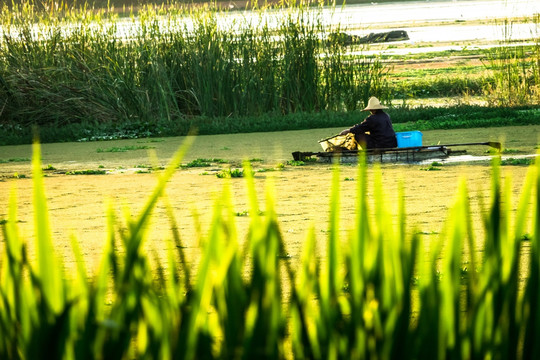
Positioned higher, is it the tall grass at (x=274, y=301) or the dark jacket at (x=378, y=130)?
the tall grass at (x=274, y=301)

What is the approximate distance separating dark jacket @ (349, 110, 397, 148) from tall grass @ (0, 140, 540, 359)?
1001 centimetres

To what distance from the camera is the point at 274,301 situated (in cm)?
164

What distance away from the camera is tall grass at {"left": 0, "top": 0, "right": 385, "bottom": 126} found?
1750 cm

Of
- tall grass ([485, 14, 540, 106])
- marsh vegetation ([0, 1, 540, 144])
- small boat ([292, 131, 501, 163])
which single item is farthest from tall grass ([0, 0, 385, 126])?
small boat ([292, 131, 501, 163])

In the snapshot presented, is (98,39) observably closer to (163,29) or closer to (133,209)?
(163,29)

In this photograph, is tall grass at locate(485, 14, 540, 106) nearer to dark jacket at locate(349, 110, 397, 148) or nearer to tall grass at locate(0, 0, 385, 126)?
tall grass at locate(0, 0, 385, 126)

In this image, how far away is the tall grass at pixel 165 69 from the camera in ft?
57.4

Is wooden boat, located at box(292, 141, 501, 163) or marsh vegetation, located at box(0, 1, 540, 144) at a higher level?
marsh vegetation, located at box(0, 1, 540, 144)

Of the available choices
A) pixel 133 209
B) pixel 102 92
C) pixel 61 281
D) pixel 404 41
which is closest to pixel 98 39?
pixel 102 92

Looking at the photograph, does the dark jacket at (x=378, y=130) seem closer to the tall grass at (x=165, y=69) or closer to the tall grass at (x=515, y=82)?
the tall grass at (x=165, y=69)

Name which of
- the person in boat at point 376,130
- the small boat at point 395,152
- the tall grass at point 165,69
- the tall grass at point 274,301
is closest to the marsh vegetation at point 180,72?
the tall grass at point 165,69

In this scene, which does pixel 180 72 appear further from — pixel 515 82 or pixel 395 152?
pixel 395 152

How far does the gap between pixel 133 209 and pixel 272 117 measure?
28.5 feet

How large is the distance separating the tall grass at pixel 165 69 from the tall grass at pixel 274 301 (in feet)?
51.8
